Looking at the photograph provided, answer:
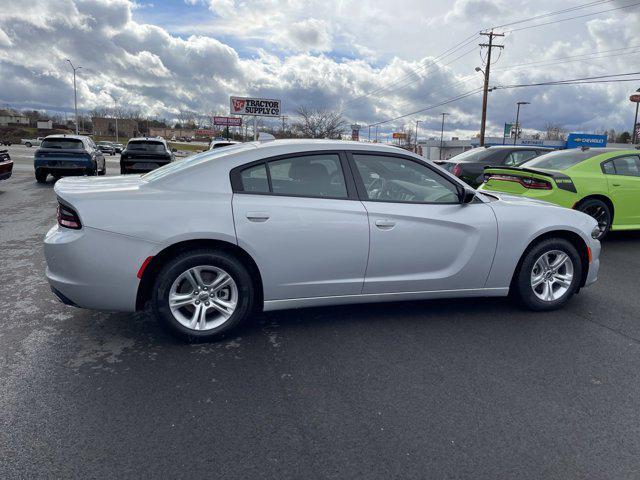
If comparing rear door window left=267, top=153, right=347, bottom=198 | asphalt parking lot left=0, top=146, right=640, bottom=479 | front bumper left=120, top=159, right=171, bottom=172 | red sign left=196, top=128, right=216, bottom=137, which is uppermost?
red sign left=196, top=128, right=216, bottom=137

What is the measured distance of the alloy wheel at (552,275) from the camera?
461cm

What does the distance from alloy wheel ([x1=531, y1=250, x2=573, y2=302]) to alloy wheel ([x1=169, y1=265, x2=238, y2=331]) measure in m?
2.87

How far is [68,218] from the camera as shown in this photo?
11.6ft

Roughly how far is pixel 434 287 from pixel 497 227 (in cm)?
79

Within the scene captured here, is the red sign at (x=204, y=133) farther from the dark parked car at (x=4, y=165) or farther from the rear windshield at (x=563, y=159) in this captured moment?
the rear windshield at (x=563, y=159)

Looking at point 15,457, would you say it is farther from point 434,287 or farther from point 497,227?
point 497,227

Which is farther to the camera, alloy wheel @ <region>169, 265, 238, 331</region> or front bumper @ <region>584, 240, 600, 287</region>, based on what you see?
front bumper @ <region>584, 240, 600, 287</region>

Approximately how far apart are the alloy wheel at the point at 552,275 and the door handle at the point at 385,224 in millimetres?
1595

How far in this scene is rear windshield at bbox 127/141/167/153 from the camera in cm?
1599

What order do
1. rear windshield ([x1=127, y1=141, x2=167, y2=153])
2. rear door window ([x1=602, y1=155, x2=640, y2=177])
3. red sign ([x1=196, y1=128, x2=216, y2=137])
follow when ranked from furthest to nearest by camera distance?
1. red sign ([x1=196, y1=128, x2=216, y2=137])
2. rear windshield ([x1=127, y1=141, x2=167, y2=153])
3. rear door window ([x1=602, y1=155, x2=640, y2=177])

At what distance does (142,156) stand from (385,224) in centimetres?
1371

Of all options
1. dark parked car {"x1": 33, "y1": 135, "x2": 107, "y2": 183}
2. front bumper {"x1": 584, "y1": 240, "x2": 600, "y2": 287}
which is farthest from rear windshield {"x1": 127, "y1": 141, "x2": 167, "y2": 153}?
front bumper {"x1": 584, "y1": 240, "x2": 600, "y2": 287}

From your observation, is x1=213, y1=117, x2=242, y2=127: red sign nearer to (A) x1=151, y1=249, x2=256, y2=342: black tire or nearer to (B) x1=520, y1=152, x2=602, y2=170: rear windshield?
(B) x1=520, y1=152, x2=602, y2=170: rear windshield

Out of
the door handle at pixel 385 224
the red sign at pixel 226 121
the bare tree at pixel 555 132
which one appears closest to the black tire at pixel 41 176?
the door handle at pixel 385 224
